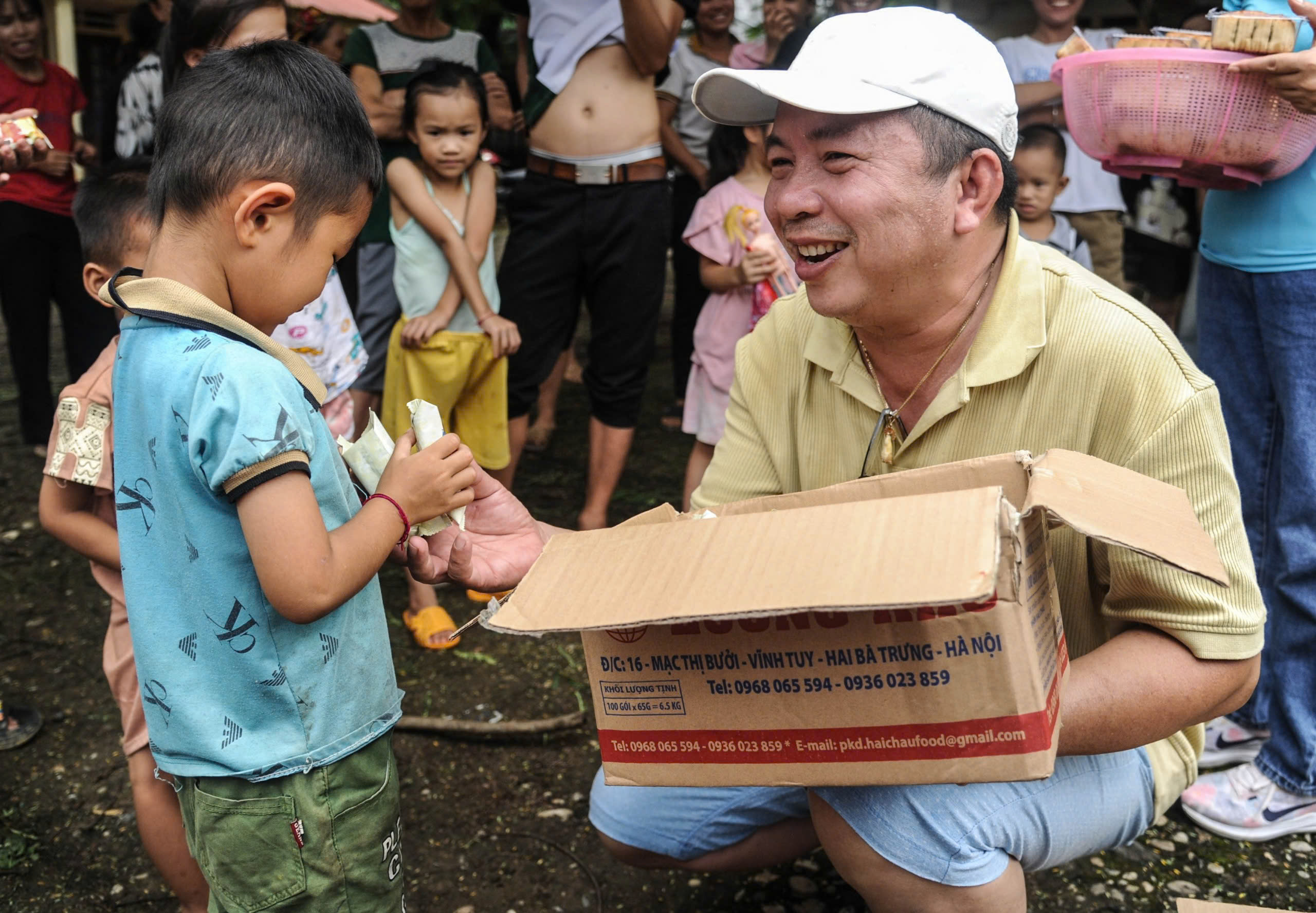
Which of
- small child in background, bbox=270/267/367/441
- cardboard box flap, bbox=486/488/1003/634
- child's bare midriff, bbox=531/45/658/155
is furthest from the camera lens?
child's bare midriff, bbox=531/45/658/155

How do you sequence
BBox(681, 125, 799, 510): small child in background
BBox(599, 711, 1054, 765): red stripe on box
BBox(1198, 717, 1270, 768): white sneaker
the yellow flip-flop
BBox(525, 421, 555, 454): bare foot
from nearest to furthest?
1. BBox(599, 711, 1054, 765): red stripe on box
2. BBox(1198, 717, 1270, 768): white sneaker
3. the yellow flip-flop
4. BBox(681, 125, 799, 510): small child in background
5. BBox(525, 421, 555, 454): bare foot

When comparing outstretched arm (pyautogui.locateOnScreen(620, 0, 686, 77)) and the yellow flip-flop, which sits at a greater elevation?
outstretched arm (pyautogui.locateOnScreen(620, 0, 686, 77))

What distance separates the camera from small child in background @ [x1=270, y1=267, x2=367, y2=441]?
2.92 metres

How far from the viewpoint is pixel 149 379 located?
1.50m

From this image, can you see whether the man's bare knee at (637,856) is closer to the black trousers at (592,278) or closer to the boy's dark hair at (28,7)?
the black trousers at (592,278)

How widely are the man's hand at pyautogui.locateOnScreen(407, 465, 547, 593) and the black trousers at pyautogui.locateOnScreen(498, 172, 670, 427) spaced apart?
6.49 ft

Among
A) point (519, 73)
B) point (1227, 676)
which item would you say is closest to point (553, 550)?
point (1227, 676)

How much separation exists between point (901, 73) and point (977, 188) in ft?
0.75

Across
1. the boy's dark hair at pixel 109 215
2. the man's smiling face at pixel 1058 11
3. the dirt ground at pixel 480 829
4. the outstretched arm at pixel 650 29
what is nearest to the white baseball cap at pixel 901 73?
the boy's dark hair at pixel 109 215

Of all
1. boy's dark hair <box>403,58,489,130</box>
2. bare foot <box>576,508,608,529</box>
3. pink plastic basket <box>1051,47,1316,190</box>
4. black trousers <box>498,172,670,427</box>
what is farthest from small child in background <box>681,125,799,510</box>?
pink plastic basket <box>1051,47,1316,190</box>

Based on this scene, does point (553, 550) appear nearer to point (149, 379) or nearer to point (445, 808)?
point (149, 379)

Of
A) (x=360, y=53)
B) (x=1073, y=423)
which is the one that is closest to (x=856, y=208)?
(x=1073, y=423)

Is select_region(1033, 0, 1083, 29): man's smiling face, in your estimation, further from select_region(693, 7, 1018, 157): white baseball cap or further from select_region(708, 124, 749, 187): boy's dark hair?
select_region(693, 7, 1018, 157): white baseball cap

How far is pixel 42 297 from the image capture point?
4711mm
